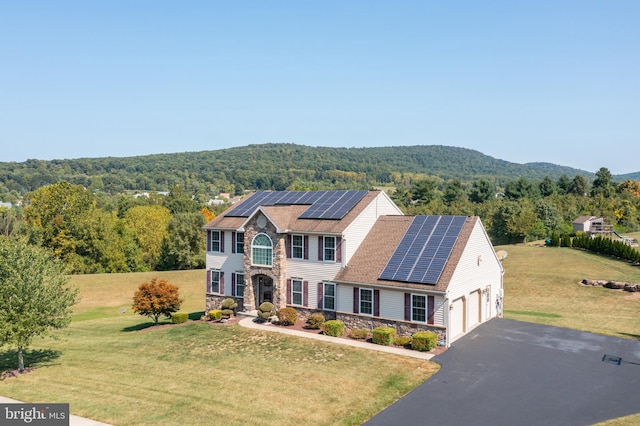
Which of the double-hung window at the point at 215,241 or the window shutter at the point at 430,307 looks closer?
the window shutter at the point at 430,307

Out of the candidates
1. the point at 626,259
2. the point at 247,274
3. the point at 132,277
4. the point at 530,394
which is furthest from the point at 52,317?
the point at 626,259

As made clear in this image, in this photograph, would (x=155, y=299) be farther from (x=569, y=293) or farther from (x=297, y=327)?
(x=569, y=293)

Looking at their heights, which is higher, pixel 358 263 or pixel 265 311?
pixel 358 263

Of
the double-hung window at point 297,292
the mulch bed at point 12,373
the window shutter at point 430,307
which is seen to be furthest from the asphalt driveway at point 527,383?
the mulch bed at point 12,373

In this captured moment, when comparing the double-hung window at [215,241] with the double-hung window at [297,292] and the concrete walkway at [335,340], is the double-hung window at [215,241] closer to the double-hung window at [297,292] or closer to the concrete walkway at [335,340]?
the concrete walkway at [335,340]

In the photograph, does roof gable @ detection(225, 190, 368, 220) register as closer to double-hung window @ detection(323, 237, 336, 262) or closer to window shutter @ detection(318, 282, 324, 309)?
double-hung window @ detection(323, 237, 336, 262)

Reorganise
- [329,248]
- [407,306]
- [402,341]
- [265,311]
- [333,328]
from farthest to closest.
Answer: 1. [265,311]
2. [329,248]
3. [333,328]
4. [407,306]
5. [402,341]

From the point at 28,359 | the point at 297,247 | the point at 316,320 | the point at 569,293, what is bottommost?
the point at 28,359

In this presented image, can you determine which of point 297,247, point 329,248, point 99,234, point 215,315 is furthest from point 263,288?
point 99,234
